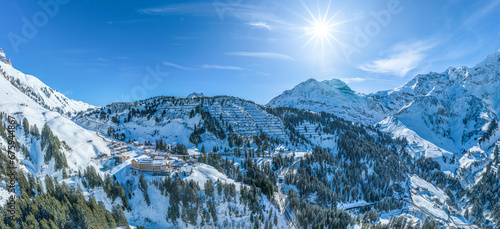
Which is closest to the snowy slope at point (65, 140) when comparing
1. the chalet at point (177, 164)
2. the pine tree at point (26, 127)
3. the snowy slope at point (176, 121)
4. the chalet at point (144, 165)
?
the pine tree at point (26, 127)

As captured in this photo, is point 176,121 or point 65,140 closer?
point 65,140

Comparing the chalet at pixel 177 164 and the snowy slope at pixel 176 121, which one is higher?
the snowy slope at pixel 176 121

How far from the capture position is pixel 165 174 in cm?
8325

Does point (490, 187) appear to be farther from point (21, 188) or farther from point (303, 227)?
point (21, 188)

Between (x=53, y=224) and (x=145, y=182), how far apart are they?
27582 millimetres

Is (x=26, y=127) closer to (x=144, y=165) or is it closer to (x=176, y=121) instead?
(x=144, y=165)

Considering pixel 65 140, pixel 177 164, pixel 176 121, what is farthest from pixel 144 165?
pixel 176 121

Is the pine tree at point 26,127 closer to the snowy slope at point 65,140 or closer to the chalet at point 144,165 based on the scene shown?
the snowy slope at point 65,140

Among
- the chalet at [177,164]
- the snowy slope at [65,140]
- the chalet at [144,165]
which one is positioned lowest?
the chalet at [177,164]

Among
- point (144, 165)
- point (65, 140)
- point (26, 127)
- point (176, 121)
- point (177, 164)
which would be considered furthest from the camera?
point (176, 121)

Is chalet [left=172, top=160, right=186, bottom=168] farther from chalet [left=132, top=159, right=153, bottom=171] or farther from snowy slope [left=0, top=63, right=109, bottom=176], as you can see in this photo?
snowy slope [left=0, top=63, right=109, bottom=176]

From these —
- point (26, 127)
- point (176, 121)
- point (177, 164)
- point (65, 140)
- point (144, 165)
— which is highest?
point (176, 121)

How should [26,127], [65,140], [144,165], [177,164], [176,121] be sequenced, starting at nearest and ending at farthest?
1. [144,165]
2. [26,127]
3. [177,164]
4. [65,140]
5. [176,121]

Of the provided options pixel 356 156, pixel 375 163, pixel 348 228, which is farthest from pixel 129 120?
pixel 375 163
